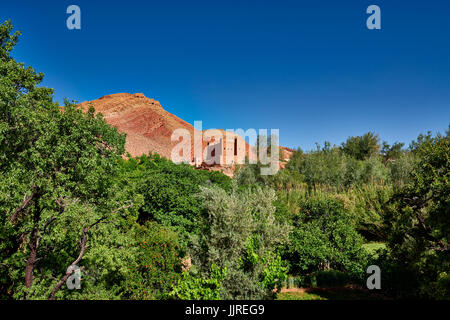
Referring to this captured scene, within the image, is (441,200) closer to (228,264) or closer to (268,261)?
(268,261)

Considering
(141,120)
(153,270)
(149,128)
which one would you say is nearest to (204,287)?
(153,270)

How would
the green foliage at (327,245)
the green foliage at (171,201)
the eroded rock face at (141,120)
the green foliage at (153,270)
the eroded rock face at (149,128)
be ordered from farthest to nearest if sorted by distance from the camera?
the eroded rock face at (141,120), the eroded rock face at (149,128), the green foliage at (171,201), the green foliage at (327,245), the green foliage at (153,270)

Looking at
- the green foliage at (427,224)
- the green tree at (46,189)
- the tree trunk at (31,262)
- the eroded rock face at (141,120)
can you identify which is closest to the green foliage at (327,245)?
the green foliage at (427,224)

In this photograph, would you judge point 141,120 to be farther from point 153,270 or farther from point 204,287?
point 204,287

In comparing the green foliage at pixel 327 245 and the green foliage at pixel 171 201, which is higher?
the green foliage at pixel 171 201

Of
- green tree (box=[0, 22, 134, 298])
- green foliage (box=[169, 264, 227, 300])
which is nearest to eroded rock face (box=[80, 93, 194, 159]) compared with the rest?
green tree (box=[0, 22, 134, 298])

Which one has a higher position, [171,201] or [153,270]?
[171,201]

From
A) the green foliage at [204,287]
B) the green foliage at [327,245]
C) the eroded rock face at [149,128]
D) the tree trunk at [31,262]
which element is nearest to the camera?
the green foliage at [204,287]

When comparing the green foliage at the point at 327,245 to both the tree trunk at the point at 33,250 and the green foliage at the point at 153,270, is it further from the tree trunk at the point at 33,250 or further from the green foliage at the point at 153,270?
the tree trunk at the point at 33,250

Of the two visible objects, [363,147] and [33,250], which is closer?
[33,250]

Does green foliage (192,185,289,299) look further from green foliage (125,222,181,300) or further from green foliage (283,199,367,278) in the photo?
green foliage (283,199,367,278)

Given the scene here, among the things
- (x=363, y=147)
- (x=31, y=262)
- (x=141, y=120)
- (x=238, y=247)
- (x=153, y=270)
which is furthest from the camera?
(x=141, y=120)

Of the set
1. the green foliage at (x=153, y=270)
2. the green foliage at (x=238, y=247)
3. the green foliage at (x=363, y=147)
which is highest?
the green foliage at (x=363, y=147)
